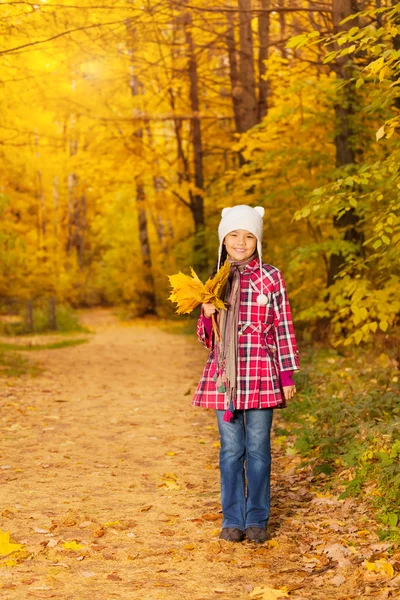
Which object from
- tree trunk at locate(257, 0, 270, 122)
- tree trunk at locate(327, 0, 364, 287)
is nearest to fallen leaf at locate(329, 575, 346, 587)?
tree trunk at locate(327, 0, 364, 287)

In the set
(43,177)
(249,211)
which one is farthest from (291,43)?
(43,177)

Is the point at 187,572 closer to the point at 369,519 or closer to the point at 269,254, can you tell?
the point at 369,519

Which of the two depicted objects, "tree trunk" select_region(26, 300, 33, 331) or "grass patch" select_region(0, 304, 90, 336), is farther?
"grass patch" select_region(0, 304, 90, 336)

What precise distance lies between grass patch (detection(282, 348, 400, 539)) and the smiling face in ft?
5.39

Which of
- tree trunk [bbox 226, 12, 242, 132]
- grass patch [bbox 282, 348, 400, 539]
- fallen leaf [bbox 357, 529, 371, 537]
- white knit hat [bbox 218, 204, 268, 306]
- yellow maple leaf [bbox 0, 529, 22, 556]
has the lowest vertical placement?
fallen leaf [bbox 357, 529, 371, 537]

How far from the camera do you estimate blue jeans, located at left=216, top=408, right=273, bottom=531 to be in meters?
4.66

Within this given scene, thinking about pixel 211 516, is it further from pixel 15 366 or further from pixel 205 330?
pixel 15 366

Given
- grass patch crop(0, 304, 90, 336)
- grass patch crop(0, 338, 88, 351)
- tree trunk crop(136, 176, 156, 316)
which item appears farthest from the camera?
tree trunk crop(136, 176, 156, 316)

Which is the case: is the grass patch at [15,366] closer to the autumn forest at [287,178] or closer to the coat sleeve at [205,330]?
the autumn forest at [287,178]

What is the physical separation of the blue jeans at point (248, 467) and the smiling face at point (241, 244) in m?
0.97

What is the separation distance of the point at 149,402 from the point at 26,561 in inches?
231

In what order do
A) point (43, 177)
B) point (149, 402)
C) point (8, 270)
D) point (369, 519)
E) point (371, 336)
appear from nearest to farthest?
1. point (369, 519)
2. point (149, 402)
3. point (371, 336)
4. point (8, 270)
5. point (43, 177)

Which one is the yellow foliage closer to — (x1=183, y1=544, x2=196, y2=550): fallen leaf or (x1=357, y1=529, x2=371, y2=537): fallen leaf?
(x1=183, y1=544, x2=196, y2=550): fallen leaf

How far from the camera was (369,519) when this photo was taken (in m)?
4.86
